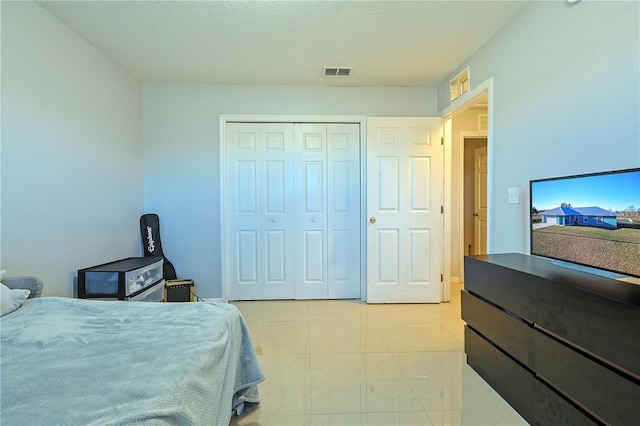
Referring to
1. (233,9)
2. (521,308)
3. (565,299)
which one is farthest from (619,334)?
(233,9)

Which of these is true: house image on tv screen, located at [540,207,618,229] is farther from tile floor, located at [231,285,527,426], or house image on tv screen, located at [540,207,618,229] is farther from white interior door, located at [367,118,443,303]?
white interior door, located at [367,118,443,303]

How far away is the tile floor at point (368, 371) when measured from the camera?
1.68 meters

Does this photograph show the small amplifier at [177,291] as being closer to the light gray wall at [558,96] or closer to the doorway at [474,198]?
the light gray wall at [558,96]

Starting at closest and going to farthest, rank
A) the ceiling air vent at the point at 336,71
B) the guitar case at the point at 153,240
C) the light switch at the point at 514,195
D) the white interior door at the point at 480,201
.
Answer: the light switch at the point at 514,195 → the ceiling air vent at the point at 336,71 → the guitar case at the point at 153,240 → the white interior door at the point at 480,201

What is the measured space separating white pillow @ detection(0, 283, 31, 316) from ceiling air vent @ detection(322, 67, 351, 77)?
9.42 feet

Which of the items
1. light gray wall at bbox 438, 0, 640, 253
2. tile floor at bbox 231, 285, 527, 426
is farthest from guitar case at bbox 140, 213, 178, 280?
light gray wall at bbox 438, 0, 640, 253

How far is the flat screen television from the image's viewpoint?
1.30 metres

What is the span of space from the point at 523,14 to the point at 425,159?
62.6 inches

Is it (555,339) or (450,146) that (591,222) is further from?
(450,146)

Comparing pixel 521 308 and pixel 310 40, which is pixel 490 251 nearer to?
pixel 521 308

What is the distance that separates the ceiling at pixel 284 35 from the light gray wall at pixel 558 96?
27cm

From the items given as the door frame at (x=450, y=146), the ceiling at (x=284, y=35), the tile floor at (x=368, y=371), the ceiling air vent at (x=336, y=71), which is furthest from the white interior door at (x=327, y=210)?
the door frame at (x=450, y=146)

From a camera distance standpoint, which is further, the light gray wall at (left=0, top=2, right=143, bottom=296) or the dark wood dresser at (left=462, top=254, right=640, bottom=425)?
the light gray wall at (left=0, top=2, right=143, bottom=296)

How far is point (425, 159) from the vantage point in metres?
3.52
